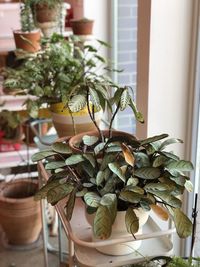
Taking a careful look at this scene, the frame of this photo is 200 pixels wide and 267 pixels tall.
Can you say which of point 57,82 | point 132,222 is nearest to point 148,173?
point 132,222

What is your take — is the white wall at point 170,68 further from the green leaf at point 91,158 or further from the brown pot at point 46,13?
the brown pot at point 46,13

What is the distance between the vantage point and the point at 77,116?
1817 millimetres

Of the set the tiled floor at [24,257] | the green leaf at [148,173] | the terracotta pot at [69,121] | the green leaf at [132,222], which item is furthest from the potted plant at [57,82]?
the tiled floor at [24,257]

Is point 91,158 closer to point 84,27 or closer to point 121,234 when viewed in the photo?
point 121,234

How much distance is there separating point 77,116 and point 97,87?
1.52 ft

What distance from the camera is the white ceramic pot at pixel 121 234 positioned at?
47.4 inches

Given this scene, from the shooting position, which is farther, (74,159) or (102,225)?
(74,159)

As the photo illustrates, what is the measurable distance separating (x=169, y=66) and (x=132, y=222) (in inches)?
29.7

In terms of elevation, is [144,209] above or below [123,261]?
above

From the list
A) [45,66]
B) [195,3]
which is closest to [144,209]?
[195,3]

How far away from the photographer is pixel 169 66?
1.63 m

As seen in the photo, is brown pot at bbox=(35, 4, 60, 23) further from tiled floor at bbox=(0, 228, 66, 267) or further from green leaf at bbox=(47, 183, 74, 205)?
green leaf at bbox=(47, 183, 74, 205)

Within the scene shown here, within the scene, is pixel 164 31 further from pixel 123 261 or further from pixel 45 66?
pixel 123 261

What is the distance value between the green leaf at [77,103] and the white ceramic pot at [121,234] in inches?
12.9
